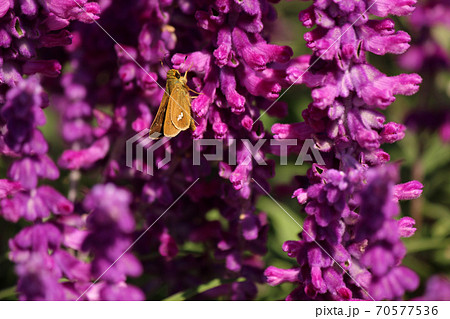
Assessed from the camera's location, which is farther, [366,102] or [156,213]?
[156,213]

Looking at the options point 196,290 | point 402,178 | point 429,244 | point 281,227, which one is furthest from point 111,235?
point 402,178

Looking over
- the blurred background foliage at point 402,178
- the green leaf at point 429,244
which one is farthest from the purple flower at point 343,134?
the green leaf at point 429,244

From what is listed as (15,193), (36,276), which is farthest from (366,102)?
(15,193)

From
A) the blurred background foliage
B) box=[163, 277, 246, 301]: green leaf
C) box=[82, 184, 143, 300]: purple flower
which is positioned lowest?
the blurred background foliage

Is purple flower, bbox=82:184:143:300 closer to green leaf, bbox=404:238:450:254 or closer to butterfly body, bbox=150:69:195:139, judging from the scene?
butterfly body, bbox=150:69:195:139

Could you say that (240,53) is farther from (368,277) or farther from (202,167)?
(368,277)

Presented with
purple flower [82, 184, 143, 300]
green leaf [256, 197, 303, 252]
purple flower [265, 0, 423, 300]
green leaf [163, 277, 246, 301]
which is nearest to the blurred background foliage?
green leaf [256, 197, 303, 252]

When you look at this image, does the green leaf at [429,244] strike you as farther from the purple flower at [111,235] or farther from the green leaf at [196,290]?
the purple flower at [111,235]
